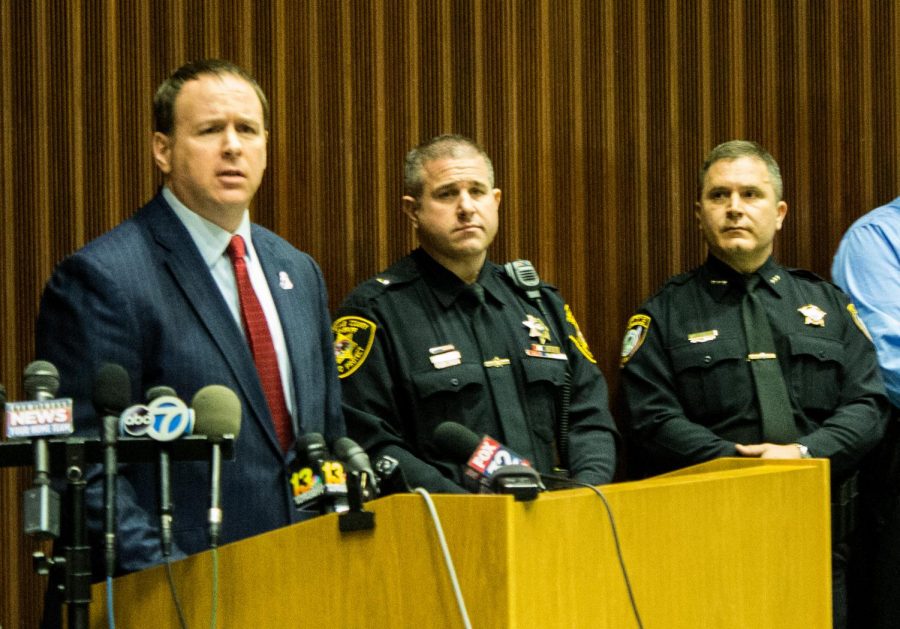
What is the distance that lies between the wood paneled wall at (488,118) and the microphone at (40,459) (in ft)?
6.14

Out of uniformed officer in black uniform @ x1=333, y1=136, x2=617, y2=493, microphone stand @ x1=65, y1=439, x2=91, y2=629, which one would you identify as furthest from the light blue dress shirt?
microphone stand @ x1=65, y1=439, x2=91, y2=629

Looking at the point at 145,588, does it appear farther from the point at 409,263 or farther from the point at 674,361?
the point at 674,361

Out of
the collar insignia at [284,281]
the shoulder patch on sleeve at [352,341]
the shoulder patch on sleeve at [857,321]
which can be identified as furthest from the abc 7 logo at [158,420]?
the shoulder patch on sleeve at [857,321]

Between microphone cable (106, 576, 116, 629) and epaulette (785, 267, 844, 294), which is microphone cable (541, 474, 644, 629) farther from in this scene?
A: epaulette (785, 267, 844, 294)

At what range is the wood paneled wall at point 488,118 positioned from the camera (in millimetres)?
3766

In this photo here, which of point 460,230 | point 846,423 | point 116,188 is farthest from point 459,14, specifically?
point 846,423

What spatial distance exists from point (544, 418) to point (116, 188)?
54.8 inches

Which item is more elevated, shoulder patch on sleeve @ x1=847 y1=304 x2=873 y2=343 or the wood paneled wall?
the wood paneled wall

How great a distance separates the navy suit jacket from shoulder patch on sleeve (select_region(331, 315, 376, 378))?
0.77 meters

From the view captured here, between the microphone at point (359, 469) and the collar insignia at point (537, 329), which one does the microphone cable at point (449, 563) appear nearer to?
the microphone at point (359, 469)

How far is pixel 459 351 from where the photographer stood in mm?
3555

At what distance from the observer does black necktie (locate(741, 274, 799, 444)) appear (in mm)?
3842

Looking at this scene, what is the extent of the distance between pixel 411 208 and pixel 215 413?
192cm

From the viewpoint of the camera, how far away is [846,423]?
3.84m
